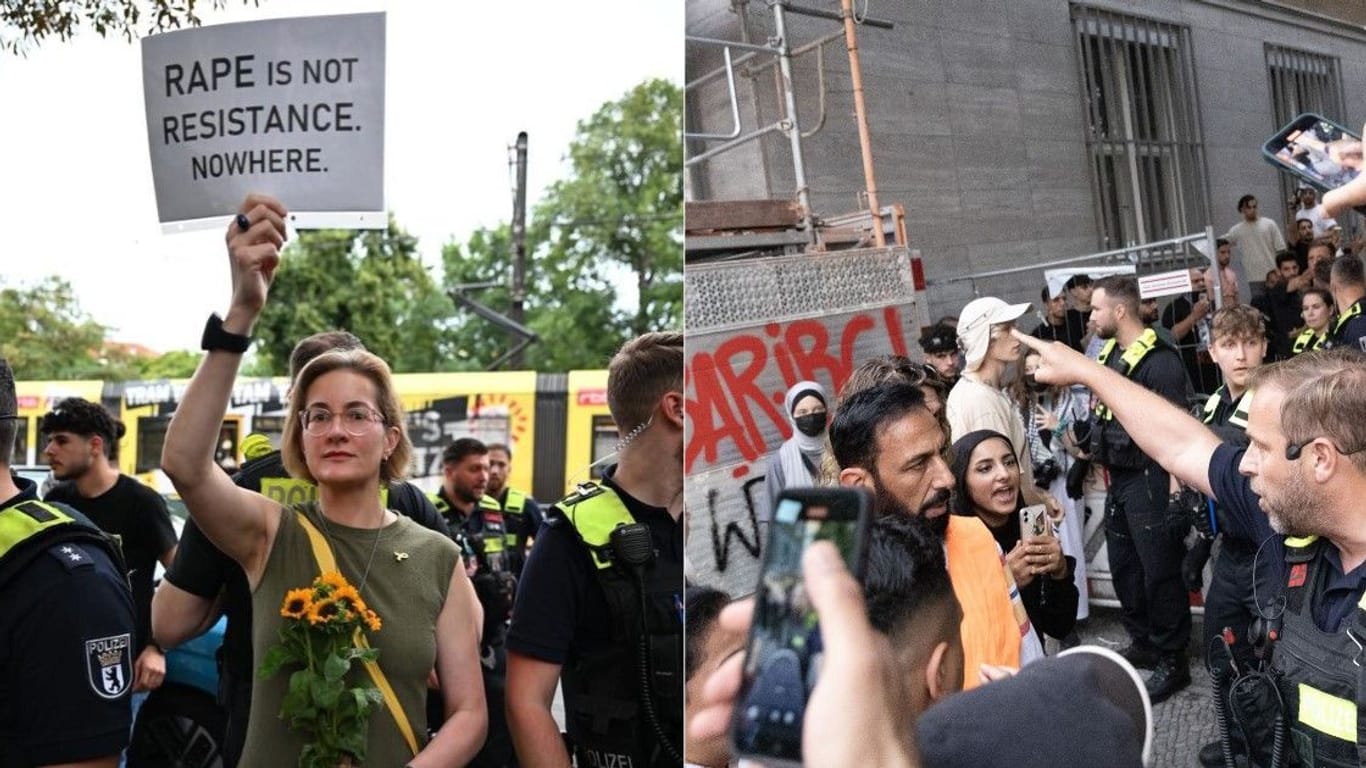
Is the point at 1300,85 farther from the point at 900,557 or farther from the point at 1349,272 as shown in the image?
the point at 900,557

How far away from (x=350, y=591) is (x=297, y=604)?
3.1 inches

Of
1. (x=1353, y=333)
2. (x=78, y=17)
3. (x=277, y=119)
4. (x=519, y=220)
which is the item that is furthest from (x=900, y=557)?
(x=519, y=220)

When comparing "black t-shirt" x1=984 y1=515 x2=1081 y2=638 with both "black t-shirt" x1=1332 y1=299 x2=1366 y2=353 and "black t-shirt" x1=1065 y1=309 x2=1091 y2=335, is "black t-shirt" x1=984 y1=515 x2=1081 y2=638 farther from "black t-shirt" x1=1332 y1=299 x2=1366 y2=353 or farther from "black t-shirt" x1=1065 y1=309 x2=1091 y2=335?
"black t-shirt" x1=1332 y1=299 x2=1366 y2=353

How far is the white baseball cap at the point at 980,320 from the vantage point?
5.12ft

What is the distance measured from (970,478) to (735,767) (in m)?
0.40

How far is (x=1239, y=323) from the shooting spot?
5.19 feet

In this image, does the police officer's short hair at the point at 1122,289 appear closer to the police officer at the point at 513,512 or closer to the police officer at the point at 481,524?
the police officer at the point at 481,524

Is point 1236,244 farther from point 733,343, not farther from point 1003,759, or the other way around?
point 1003,759

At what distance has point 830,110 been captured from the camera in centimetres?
153

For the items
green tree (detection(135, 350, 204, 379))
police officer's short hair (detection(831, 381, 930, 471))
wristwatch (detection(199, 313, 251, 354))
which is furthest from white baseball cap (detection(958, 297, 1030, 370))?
green tree (detection(135, 350, 204, 379))

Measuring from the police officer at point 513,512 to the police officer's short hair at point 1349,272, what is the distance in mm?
3814

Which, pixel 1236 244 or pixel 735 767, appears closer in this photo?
pixel 735 767

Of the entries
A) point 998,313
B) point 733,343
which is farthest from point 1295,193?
point 733,343

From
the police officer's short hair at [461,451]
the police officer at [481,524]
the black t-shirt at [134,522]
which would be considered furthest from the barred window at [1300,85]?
the police officer's short hair at [461,451]
